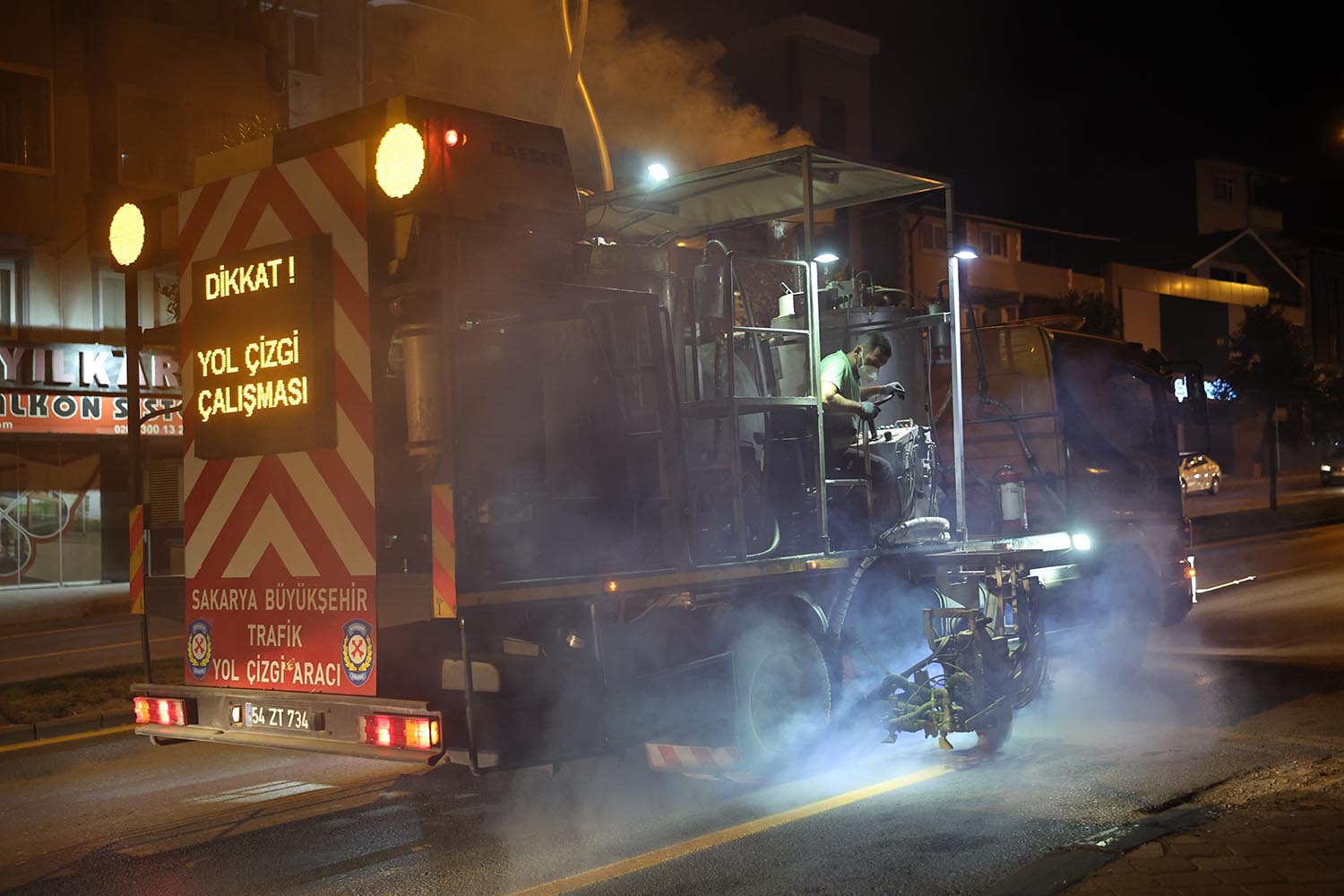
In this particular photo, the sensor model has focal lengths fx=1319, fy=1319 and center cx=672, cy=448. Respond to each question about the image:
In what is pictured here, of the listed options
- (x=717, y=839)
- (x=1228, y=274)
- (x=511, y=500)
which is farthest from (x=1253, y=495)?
(x=511, y=500)

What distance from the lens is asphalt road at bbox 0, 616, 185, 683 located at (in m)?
13.0

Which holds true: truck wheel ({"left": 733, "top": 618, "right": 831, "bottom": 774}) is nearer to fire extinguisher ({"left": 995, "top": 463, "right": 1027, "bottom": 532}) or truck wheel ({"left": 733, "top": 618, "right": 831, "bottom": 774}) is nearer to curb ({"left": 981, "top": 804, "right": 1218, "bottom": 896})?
curb ({"left": 981, "top": 804, "right": 1218, "bottom": 896})

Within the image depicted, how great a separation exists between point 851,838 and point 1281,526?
2438 cm

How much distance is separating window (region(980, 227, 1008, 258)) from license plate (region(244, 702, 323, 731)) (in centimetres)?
4191

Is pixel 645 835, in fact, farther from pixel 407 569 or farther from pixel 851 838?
pixel 407 569

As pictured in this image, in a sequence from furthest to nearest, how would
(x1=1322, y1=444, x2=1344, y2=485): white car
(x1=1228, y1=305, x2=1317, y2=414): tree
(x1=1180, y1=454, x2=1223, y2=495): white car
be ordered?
(x1=1322, y1=444, x2=1344, y2=485): white car < (x1=1180, y1=454, x2=1223, y2=495): white car < (x1=1228, y1=305, x2=1317, y2=414): tree

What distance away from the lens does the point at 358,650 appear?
5.55 metres

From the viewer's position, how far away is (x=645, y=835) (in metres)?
6.11

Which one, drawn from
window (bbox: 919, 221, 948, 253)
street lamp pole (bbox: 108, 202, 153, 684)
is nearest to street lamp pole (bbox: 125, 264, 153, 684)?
street lamp pole (bbox: 108, 202, 153, 684)

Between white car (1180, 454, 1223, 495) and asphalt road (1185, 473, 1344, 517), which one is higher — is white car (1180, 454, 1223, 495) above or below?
above

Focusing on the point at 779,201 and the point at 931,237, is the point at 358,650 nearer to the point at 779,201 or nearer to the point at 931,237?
the point at 779,201

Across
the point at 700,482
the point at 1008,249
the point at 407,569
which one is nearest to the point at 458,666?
the point at 407,569

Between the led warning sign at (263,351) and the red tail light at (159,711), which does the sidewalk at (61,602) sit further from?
the led warning sign at (263,351)

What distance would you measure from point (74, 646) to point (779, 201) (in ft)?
35.8
